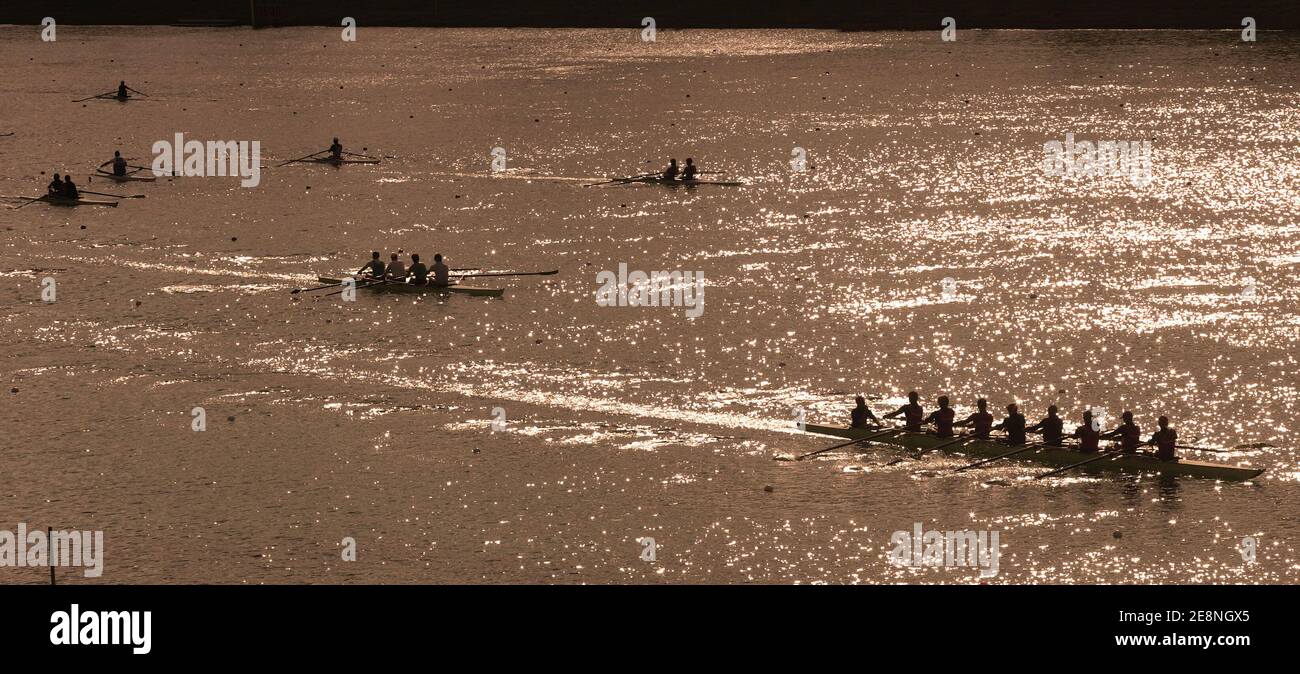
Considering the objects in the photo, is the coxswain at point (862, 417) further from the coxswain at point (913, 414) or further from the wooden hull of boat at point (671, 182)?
the wooden hull of boat at point (671, 182)

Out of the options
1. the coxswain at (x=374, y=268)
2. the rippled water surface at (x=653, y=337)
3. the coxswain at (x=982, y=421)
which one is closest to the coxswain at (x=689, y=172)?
the rippled water surface at (x=653, y=337)

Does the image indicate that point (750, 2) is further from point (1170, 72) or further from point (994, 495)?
point (994, 495)

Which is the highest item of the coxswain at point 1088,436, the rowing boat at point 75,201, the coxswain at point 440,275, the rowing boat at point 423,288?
the rowing boat at point 75,201

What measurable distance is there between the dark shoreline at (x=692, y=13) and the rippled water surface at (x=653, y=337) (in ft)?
70.5

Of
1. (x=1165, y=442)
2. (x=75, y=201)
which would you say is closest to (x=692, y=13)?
(x=75, y=201)

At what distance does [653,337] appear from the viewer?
4394 cm

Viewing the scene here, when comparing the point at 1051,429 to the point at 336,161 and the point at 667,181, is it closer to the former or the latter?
the point at 667,181

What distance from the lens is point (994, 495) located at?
31.8 m

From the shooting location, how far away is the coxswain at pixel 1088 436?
32969 mm

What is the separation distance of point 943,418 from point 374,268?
21.1 metres

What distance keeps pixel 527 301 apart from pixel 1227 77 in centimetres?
5347

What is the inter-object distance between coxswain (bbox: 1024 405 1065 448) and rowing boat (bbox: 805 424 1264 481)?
21 centimetres

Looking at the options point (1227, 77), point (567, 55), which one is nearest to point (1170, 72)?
point (1227, 77)
